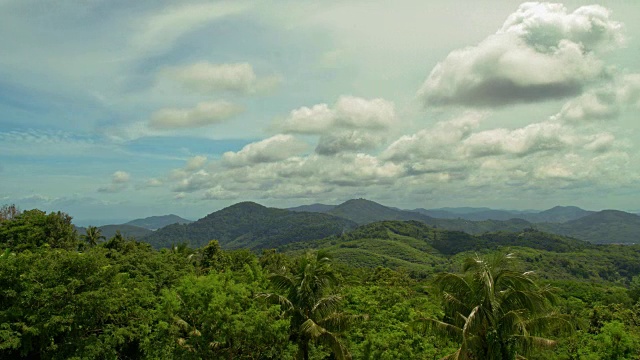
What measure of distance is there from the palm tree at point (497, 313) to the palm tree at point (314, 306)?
7595mm

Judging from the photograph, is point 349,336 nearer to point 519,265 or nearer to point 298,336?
point 298,336

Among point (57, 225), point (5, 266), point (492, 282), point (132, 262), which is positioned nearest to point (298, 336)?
point (492, 282)

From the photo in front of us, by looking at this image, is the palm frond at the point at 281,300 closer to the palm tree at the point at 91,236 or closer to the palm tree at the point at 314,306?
the palm tree at the point at 314,306

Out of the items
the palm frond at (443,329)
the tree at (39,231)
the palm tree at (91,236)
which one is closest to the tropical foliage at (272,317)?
the palm frond at (443,329)

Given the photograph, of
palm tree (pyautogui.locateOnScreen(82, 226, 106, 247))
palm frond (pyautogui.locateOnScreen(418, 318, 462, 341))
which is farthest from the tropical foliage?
palm tree (pyautogui.locateOnScreen(82, 226, 106, 247))

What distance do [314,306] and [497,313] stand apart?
36.5 ft

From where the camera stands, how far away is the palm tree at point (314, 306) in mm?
26163

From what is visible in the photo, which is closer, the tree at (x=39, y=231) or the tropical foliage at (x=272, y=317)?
the tropical foliage at (x=272, y=317)

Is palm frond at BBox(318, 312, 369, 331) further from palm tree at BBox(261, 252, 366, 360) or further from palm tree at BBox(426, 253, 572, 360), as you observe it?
palm tree at BBox(426, 253, 572, 360)

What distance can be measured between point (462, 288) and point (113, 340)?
20522 mm

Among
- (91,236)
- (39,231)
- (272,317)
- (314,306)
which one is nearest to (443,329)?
(314,306)

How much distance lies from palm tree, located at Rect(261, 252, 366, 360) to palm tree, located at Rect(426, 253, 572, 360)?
759 cm

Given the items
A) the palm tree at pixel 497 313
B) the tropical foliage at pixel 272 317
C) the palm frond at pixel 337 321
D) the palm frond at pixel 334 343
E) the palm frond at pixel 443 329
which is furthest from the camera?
the palm frond at pixel 337 321

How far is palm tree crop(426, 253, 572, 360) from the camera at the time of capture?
1909 centimetres
